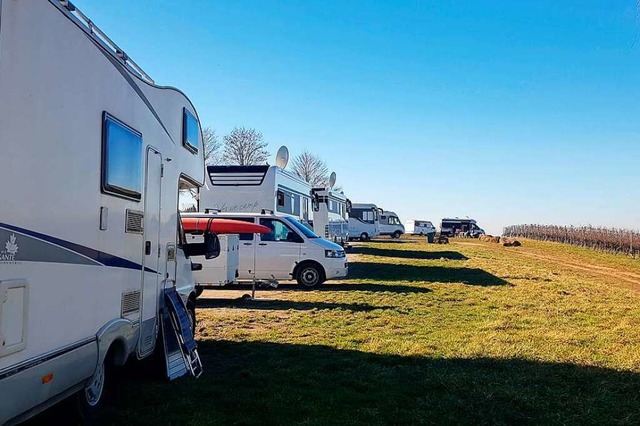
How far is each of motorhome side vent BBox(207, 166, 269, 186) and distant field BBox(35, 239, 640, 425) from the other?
13.4 feet

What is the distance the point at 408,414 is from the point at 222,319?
5.44 meters

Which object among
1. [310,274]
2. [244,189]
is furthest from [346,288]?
[244,189]

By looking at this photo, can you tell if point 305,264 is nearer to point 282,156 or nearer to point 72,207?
point 282,156

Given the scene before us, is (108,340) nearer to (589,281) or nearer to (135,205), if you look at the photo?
(135,205)

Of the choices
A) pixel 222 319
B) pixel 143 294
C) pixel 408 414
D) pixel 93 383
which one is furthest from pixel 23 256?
pixel 222 319

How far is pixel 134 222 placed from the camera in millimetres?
4871

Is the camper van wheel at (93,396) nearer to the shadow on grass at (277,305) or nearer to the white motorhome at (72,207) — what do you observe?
the white motorhome at (72,207)

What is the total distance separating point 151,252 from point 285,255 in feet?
29.5

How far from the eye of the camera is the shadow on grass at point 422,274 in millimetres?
16970

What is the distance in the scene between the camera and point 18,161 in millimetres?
3078

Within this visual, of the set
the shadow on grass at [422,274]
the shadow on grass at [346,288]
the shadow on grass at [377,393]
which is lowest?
the shadow on grass at [377,393]

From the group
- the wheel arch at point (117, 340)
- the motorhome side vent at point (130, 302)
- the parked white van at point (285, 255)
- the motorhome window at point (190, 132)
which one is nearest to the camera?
the wheel arch at point (117, 340)

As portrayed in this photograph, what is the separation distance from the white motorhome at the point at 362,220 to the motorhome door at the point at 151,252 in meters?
40.7

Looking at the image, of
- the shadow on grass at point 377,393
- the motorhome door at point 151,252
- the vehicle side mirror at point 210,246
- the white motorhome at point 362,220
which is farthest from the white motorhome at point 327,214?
the motorhome door at point 151,252
